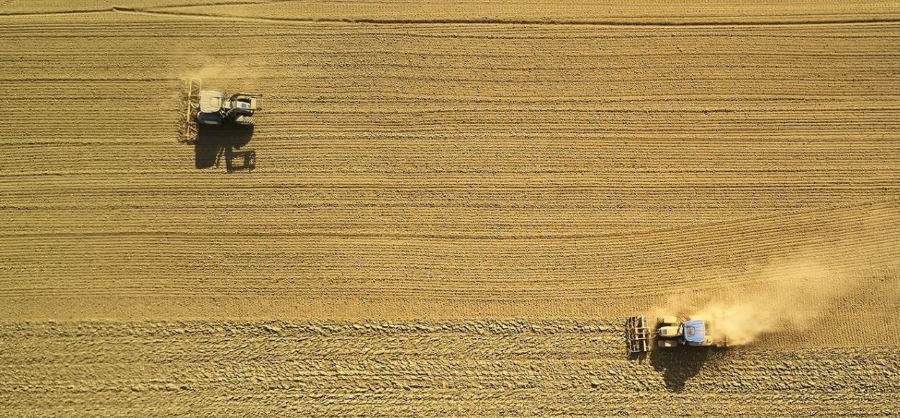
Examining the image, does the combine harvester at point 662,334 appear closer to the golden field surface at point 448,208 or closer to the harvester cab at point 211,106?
the golden field surface at point 448,208

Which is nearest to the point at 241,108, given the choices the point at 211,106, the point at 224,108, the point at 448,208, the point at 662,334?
the point at 224,108

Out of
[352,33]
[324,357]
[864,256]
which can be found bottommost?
[324,357]

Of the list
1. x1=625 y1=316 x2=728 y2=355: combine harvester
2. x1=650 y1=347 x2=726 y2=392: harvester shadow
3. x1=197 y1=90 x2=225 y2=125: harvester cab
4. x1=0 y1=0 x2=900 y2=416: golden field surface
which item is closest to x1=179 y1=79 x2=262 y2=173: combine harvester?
x1=197 y1=90 x2=225 y2=125: harvester cab

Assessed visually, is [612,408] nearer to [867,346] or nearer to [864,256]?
[867,346]

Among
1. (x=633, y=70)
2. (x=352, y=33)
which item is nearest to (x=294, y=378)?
(x=352, y=33)

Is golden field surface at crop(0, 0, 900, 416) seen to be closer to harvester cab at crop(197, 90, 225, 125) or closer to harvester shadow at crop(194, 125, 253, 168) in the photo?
harvester shadow at crop(194, 125, 253, 168)

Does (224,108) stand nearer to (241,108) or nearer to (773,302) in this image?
(241,108)
